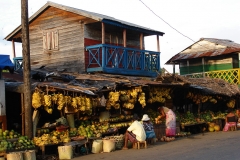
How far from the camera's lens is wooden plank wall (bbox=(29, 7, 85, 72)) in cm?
1758

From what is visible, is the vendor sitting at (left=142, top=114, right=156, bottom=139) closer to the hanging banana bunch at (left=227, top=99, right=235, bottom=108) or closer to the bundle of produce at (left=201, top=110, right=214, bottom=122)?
the bundle of produce at (left=201, top=110, right=214, bottom=122)

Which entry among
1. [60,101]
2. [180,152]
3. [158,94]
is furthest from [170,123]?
[60,101]

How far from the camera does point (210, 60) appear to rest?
86.8 feet

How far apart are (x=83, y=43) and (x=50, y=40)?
2152mm

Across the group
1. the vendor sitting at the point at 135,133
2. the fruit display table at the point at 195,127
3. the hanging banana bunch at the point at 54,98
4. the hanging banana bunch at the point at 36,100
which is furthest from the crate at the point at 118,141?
the fruit display table at the point at 195,127

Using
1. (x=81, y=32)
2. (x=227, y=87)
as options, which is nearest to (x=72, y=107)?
(x=81, y=32)

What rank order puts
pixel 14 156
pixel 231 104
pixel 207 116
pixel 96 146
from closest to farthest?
pixel 14 156
pixel 96 146
pixel 207 116
pixel 231 104

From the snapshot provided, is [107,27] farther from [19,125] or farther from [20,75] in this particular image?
[19,125]

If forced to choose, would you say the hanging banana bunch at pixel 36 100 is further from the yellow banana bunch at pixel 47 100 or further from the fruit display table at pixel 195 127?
the fruit display table at pixel 195 127

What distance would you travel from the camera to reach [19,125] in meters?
12.5

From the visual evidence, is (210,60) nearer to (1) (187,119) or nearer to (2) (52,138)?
(1) (187,119)

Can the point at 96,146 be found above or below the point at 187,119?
below

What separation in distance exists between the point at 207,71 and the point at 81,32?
1223 cm

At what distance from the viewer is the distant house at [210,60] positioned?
23938mm
